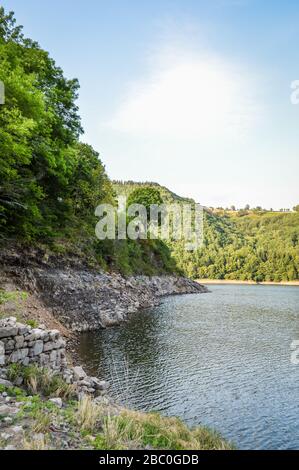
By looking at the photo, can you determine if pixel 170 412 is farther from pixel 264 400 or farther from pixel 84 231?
pixel 84 231

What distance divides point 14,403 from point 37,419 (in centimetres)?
164

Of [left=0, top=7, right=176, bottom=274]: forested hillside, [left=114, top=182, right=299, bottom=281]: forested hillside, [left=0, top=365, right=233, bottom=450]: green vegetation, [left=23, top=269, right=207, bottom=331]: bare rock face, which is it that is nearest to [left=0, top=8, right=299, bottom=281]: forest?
[left=0, top=7, right=176, bottom=274]: forested hillside

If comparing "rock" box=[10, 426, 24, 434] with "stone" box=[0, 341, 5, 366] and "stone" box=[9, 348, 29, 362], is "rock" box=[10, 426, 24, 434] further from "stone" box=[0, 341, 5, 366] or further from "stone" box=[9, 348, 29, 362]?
"stone" box=[9, 348, 29, 362]

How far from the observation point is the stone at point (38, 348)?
1416cm

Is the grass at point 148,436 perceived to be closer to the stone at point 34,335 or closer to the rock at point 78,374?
the rock at point 78,374

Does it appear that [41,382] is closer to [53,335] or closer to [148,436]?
[53,335]

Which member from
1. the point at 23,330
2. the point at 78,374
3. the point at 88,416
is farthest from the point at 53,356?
the point at 88,416

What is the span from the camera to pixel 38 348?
46.9 ft

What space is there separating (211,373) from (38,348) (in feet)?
31.5

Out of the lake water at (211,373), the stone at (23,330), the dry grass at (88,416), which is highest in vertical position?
the stone at (23,330)

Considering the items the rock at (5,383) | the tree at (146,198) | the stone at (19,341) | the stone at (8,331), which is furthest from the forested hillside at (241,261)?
the rock at (5,383)

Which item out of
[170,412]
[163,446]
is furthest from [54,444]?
[170,412]

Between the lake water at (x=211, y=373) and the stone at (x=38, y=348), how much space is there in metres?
3.88
